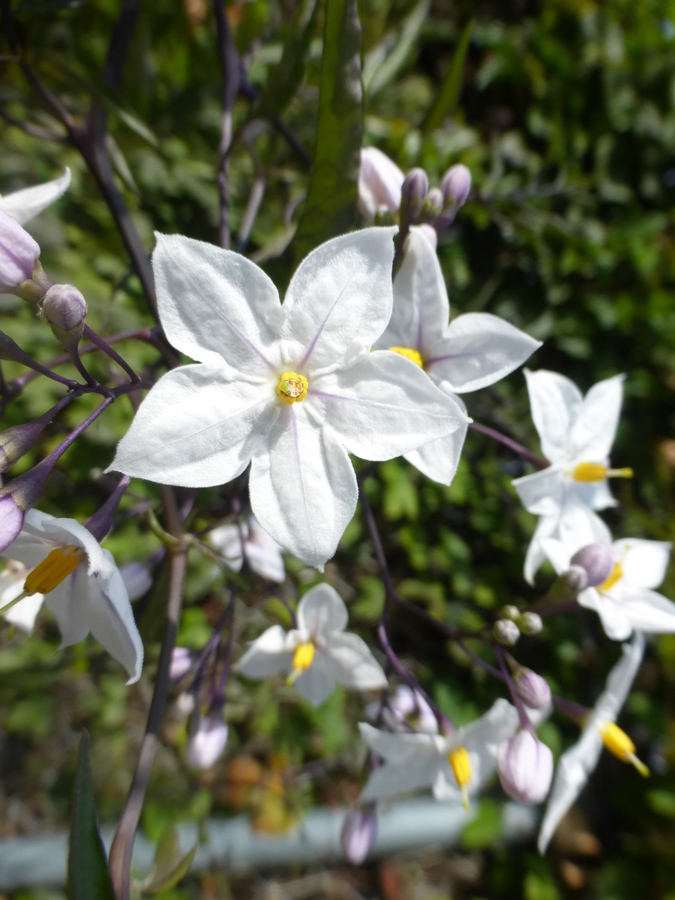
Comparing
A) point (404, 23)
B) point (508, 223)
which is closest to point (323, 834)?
point (508, 223)

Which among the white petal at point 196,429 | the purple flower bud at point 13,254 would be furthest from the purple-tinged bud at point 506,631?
the purple flower bud at point 13,254

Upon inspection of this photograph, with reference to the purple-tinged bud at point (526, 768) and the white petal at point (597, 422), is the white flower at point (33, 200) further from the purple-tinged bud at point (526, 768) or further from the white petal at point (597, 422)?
the purple-tinged bud at point (526, 768)

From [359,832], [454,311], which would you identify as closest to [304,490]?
[359,832]

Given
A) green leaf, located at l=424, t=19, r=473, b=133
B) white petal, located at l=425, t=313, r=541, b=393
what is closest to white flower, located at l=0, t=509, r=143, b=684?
white petal, located at l=425, t=313, r=541, b=393

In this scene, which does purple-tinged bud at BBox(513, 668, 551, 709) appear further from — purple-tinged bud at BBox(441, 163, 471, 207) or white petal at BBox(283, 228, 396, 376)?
purple-tinged bud at BBox(441, 163, 471, 207)

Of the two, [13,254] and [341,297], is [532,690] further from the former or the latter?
[13,254]

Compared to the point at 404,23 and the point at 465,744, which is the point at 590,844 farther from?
the point at 404,23

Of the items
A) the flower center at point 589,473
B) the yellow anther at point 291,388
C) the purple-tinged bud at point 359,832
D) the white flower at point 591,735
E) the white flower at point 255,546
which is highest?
the yellow anther at point 291,388
